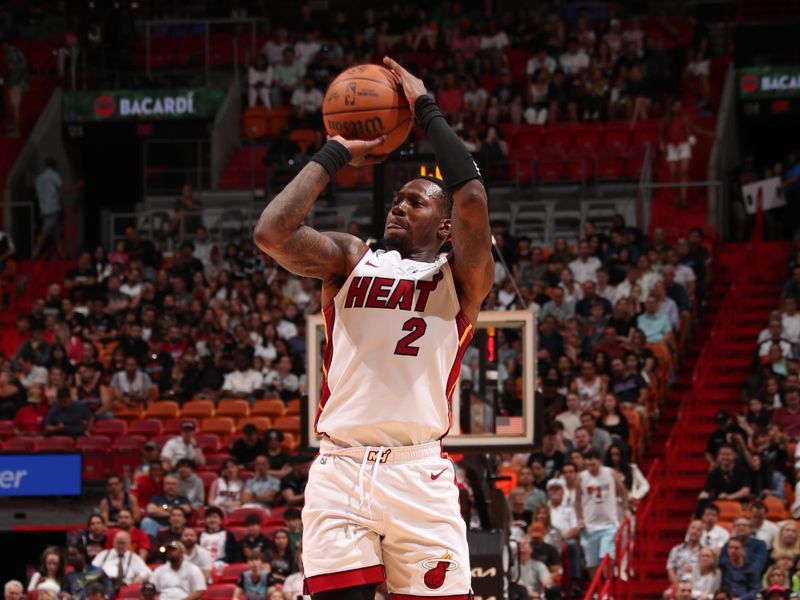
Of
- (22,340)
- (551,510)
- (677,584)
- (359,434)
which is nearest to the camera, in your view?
(359,434)

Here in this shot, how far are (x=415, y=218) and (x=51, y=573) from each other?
393 inches

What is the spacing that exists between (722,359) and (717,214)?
3658 mm

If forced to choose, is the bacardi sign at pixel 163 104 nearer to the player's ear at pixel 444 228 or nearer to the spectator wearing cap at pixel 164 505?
the spectator wearing cap at pixel 164 505

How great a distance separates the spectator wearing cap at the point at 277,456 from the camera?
16.6 meters

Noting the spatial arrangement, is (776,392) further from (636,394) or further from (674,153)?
(674,153)

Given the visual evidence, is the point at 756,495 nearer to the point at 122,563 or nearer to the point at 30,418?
the point at 122,563

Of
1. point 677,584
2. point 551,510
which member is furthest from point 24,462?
point 677,584

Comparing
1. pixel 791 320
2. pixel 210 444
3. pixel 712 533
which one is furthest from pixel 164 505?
pixel 791 320

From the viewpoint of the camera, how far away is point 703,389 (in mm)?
18391

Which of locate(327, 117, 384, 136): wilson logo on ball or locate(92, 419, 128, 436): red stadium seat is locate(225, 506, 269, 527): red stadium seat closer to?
locate(92, 419, 128, 436): red stadium seat

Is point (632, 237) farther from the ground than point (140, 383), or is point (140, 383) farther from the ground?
point (632, 237)

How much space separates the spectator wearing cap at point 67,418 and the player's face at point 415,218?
13.1 metres

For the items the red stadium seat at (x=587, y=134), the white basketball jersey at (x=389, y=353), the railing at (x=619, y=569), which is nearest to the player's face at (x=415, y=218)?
the white basketball jersey at (x=389, y=353)

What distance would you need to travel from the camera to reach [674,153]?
2198 centimetres
